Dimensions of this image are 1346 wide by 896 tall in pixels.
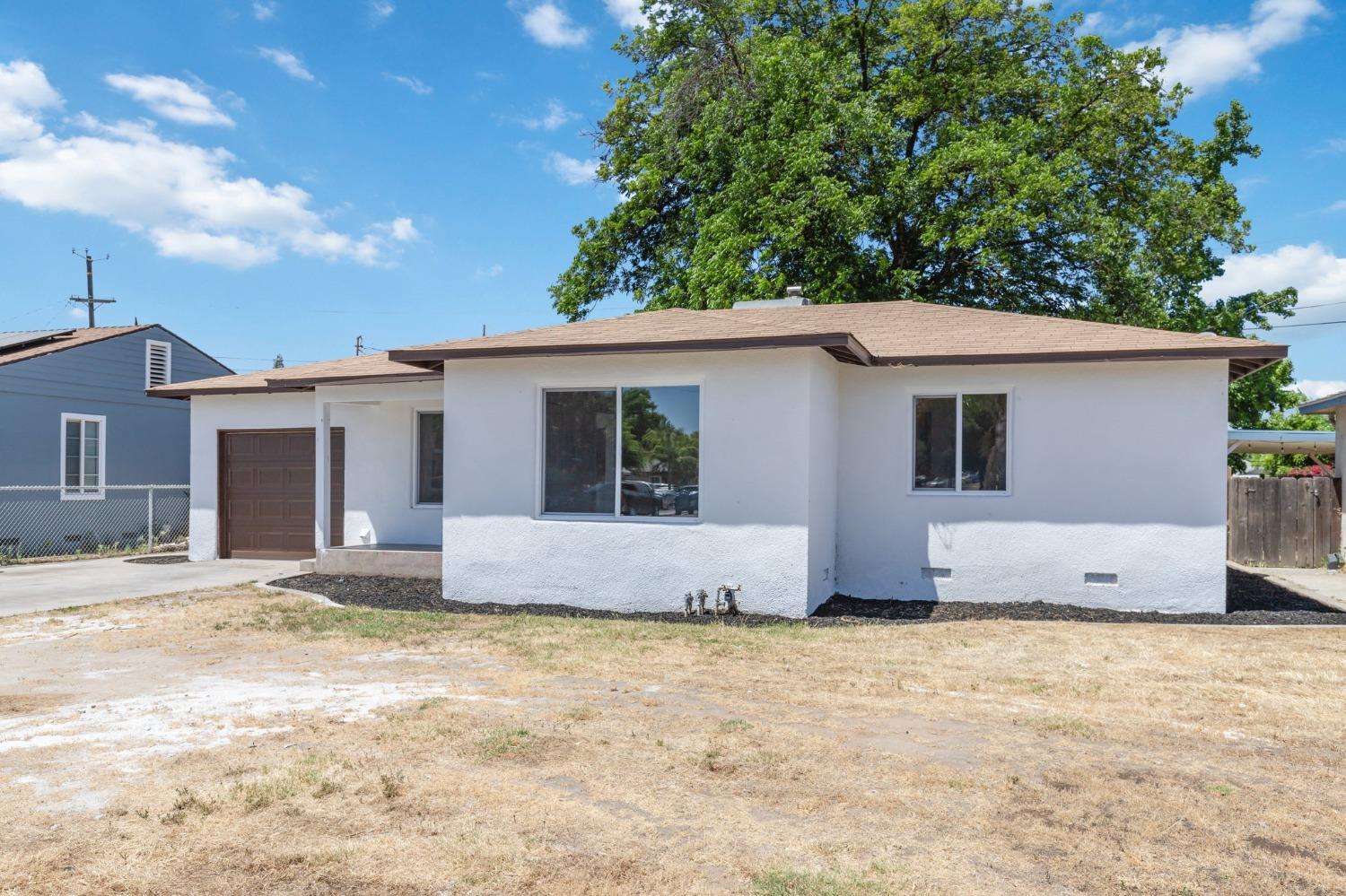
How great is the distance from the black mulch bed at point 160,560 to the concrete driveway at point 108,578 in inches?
6.2

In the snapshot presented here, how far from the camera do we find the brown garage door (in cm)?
1587

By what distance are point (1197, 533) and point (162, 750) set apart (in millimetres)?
10524

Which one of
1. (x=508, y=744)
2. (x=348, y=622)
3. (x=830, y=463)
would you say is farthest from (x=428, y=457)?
(x=508, y=744)

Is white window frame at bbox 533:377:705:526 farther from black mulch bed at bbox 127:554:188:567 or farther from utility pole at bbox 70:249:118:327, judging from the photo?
utility pole at bbox 70:249:118:327

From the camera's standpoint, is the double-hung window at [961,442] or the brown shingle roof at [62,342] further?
the brown shingle roof at [62,342]

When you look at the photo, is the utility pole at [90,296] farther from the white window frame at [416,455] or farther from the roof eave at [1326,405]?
the roof eave at [1326,405]


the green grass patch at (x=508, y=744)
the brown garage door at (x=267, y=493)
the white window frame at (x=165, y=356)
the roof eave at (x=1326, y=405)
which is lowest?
the green grass patch at (x=508, y=744)

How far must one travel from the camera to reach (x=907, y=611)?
1071cm

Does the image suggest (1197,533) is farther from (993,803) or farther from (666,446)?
(993,803)

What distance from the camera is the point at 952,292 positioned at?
2156 cm

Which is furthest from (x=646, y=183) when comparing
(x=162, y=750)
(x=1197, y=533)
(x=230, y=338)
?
(x=230, y=338)

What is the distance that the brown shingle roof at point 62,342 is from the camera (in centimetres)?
1959

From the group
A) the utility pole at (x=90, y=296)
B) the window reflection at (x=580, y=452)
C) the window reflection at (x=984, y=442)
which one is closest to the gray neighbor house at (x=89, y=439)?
the window reflection at (x=580, y=452)

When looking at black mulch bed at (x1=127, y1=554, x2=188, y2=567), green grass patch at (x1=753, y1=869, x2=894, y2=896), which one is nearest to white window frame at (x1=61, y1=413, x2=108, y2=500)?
black mulch bed at (x1=127, y1=554, x2=188, y2=567)
